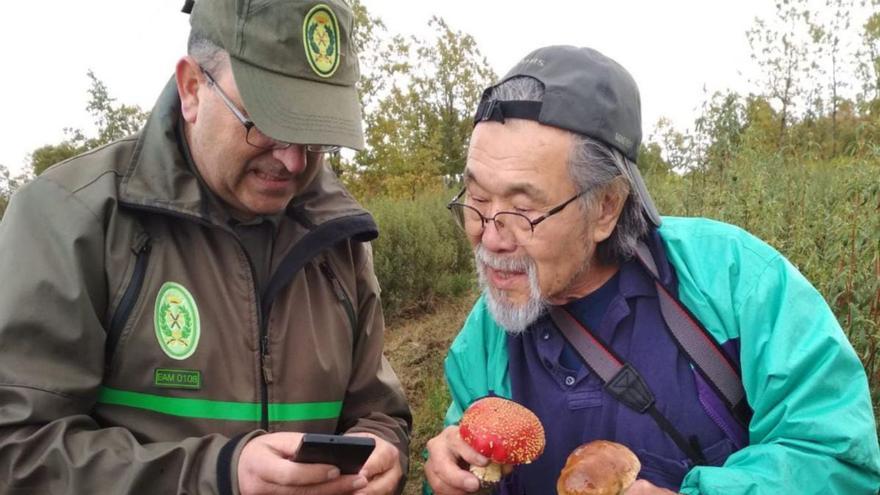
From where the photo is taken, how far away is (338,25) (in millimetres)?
2193

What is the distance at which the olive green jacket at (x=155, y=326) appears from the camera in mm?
1819

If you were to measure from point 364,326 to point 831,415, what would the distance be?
1.53 metres

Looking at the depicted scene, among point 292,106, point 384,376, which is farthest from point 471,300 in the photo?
point 292,106

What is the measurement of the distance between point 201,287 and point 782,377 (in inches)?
68.8

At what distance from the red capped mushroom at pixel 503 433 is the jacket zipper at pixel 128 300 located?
1.05 m

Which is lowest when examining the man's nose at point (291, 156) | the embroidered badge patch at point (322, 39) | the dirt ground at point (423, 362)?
the dirt ground at point (423, 362)

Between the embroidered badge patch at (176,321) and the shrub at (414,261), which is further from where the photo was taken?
the shrub at (414,261)

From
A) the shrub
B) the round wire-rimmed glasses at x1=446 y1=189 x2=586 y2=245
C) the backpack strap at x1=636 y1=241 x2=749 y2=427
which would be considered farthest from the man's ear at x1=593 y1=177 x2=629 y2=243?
the shrub

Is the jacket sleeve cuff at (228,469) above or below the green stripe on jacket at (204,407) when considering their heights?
below

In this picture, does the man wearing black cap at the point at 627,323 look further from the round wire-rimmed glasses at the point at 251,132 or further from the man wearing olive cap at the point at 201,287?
the round wire-rimmed glasses at the point at 251,132

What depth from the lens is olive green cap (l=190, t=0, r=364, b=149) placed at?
2010mm

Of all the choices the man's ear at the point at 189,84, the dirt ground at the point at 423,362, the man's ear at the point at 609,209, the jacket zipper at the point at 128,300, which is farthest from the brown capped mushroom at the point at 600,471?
the dirt ground at the point at 423,362

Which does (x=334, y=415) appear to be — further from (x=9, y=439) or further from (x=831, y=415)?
(x=831, y=415)

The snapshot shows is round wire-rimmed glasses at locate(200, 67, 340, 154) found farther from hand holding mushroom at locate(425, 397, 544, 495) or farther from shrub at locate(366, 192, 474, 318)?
shrub at locate(366, 192, 474, 318)
